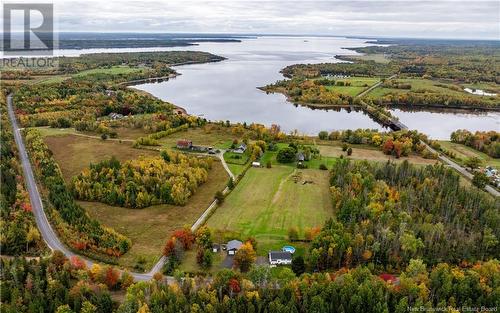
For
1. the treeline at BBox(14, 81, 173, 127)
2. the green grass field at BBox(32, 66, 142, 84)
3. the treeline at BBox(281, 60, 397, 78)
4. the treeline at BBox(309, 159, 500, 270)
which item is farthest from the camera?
the treeline at BBox(281, 60, 397, 78)

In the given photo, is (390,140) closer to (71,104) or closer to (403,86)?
(403,86)

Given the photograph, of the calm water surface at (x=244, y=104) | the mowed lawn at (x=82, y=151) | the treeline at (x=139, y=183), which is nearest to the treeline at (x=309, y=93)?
the calm water surface at (x=244, y=104)

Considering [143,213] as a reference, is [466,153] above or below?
above

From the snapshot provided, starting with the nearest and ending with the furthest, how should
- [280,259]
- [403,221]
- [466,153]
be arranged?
[280,259] < [403,221] < [466,153]

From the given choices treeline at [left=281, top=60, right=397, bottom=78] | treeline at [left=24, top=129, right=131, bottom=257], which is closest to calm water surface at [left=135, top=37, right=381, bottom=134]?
treeline at [left=281, top=60, right=397, bottom=78]

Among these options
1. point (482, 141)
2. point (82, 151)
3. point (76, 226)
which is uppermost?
point (482, 141)

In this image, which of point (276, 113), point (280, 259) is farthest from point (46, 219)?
point (276, 113)

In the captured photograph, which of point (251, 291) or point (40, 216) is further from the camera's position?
point (40, 216)

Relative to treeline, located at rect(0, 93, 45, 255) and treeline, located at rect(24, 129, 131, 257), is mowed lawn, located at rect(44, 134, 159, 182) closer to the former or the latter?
treeline, located at rect(0, 93, 45, 255)
